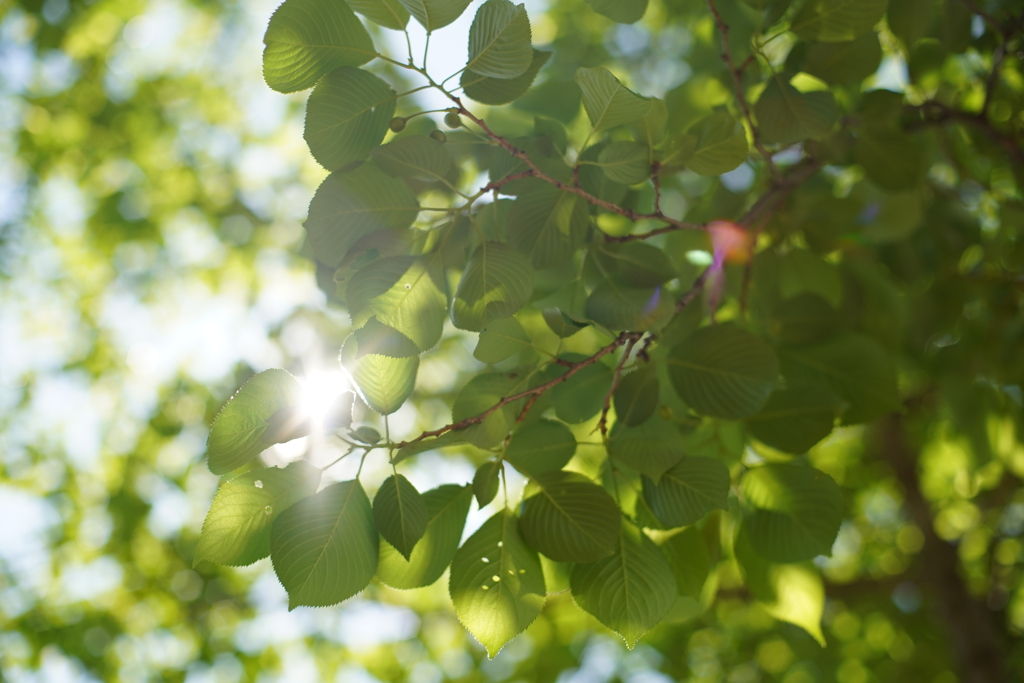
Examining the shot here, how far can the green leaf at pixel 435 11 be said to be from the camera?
2.07 feet

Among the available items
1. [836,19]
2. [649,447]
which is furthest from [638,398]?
[836,19]

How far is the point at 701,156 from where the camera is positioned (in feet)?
2.55

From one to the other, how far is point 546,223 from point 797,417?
45 centimetres

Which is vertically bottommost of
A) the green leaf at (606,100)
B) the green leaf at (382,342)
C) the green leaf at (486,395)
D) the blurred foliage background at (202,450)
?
Result: the blurred foliage background at (202,450)

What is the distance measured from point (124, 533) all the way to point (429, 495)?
2.61 meters

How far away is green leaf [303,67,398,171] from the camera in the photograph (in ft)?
2.22

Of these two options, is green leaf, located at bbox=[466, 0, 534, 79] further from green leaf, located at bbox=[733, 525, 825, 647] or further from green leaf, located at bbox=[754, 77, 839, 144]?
green leaf, located at bbox=[733, 525, 825, 647]

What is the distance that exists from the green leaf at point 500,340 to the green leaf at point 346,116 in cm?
25

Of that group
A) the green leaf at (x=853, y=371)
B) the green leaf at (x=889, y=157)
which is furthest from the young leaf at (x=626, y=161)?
the green leaf at (x=889, y=157)

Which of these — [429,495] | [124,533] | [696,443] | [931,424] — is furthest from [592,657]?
[429,495]

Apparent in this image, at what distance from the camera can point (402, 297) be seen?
67cm

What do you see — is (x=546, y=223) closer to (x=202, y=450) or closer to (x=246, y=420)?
(x=246, y=420)

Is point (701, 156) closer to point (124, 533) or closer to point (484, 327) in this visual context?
point (484, 327)

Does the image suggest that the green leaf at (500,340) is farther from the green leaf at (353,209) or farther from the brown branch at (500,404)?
the green leaf at (353,209)
